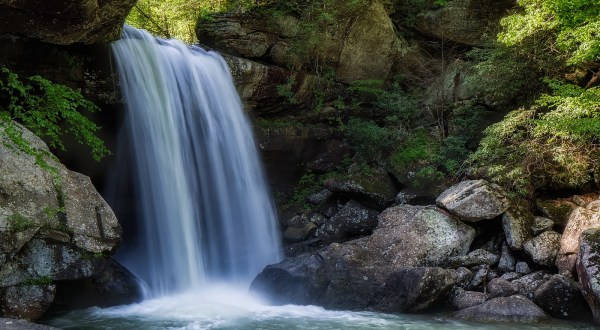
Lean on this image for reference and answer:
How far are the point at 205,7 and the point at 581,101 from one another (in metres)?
11.3

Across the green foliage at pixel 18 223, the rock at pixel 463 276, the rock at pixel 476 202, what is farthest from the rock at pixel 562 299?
the green foliage at pixel 18 223

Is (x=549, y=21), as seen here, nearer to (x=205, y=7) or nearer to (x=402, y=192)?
(x=402, y=192)

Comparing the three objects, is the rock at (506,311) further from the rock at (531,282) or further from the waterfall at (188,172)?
the waterfall at (188,172)

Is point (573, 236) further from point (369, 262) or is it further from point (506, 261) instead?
point (369, 262)

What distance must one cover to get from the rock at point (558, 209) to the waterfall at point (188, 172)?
250 inches

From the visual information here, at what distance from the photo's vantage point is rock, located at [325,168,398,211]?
40.1 feet

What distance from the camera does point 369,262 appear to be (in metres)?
9.24

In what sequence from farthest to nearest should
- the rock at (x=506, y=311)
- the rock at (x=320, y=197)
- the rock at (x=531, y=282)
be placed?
the rock at (x=320, y=197)
the rock at (x=531, y=282)
the rock at (x=506, y=311)

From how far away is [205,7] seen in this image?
49.5 ft

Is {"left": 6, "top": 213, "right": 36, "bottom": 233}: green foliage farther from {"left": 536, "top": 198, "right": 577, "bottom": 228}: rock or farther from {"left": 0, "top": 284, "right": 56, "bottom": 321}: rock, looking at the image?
{"left": 536, "top": 198, "right": 577, "bottom": 228}: rock

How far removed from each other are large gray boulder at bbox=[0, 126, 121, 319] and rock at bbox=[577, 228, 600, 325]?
7.84 m

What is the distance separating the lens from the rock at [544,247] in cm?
888

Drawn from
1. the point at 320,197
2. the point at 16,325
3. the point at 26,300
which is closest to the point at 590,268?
the point at 320,197

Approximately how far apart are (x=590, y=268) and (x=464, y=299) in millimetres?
2074
